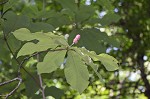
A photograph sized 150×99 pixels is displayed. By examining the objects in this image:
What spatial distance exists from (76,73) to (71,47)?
3.5 inches

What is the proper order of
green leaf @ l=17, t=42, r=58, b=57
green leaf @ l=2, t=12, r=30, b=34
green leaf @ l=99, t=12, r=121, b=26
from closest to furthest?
green leaf @ l=17, t=42, r=58, b=57 → green leaf @ l=2, t=12, r=30, b=34 → green leaf @ l=99, t=12, r=121, b=26

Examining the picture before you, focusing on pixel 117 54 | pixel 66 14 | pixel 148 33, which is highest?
pixel 66 14

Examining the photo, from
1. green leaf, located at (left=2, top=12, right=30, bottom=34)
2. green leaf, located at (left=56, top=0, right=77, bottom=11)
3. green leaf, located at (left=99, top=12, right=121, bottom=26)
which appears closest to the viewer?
green leaf, located at (left=2, top=12, right=30, bottom=34)

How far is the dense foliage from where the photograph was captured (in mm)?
905

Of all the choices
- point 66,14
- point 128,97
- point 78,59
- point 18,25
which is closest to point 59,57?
point 78,59

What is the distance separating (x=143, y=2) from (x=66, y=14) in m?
1.10

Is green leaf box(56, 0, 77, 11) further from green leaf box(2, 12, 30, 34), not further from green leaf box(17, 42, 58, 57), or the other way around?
green leaf box(17, 42, 58, 57)

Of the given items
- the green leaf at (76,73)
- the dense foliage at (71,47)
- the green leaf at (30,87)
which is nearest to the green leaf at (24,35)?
the dense foliage at (71,47)

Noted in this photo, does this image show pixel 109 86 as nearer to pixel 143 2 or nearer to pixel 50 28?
pixel 143 2

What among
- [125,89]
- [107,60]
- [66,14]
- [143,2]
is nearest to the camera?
[107,60]

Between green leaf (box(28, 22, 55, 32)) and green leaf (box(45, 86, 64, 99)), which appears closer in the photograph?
green leaf (box(28, 22, 55, 32))

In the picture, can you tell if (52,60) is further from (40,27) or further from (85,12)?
(85,12)

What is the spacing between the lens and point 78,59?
3.00 ft

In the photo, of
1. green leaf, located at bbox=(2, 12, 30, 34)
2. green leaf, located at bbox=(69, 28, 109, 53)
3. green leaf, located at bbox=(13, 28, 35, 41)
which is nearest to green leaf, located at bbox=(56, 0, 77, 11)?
green leaf, located at bbox=(69, 28, 109, 53)
